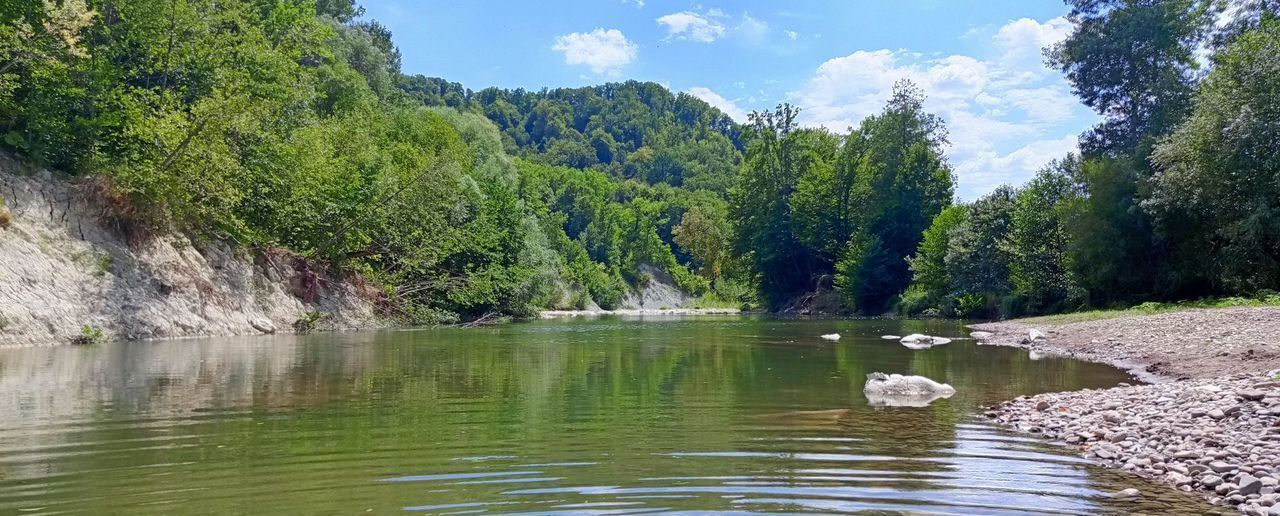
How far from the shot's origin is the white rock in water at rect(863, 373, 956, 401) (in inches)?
527

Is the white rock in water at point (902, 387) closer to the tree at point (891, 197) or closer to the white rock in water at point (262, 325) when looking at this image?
the white rock in water at point (262, 325)

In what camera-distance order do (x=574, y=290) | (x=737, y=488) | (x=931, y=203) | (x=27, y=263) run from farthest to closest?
1. (x=574, y=290)
2. (x=931, y=203)
3. (x=27, y=263)
4. (x=737, y=488)

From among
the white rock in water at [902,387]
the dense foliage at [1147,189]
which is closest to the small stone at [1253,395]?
the white rock in water at [902,387]

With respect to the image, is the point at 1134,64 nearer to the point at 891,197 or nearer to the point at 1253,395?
the point at 891,197

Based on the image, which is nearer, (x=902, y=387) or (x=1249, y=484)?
(x=1249, y=484)

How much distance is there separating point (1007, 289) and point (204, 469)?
46.1 metres

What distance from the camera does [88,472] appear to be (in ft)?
25.2

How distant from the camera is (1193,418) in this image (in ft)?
31.6

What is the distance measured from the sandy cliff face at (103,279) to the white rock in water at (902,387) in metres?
21.6

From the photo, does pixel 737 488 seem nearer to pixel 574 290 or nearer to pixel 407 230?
pixel 407 230

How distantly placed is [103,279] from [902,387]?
24354 mm

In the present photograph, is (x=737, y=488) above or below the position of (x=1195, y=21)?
below

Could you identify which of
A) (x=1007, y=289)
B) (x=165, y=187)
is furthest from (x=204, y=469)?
(x=1007, y=289)

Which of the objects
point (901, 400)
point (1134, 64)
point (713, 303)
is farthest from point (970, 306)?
point (713, 303)
